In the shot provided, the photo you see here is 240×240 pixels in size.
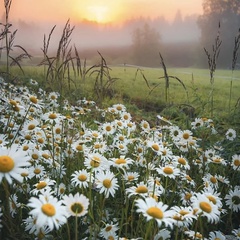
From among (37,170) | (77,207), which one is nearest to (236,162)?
(37,170)

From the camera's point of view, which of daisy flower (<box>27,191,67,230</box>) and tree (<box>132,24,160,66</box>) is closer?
daisy flower (<box>27,191,67,230</box>)

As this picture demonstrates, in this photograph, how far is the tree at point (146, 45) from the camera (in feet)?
38.1

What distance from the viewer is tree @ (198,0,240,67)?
11688 millimetres

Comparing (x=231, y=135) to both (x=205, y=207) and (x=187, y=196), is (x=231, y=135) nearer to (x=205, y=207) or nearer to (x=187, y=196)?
(x=187, y=196)

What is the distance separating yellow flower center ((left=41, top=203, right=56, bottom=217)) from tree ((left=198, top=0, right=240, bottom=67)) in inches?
445

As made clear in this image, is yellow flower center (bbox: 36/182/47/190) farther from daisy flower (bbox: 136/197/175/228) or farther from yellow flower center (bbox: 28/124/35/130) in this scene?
yellow flower center (bbox: 28/124/35/130)

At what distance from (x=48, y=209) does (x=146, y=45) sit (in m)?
11.8

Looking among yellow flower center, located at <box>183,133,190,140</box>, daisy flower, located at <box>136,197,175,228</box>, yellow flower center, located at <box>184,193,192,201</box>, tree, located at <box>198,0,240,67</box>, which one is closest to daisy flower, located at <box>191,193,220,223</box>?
daisy flower, located at <box>136,197,175,228</box>

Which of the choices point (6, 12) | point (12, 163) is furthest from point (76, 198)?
point (6, 12)

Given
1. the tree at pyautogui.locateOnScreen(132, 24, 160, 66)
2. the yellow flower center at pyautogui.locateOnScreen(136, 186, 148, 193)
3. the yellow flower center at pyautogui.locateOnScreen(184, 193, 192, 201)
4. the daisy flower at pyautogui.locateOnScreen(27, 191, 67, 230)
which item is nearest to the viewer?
the daisy flower at pyautogui.locateOnScreen(27, 191, 67, 230)

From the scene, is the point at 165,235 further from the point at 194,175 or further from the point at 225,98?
the point at 225,98

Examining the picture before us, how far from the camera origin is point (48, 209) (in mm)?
680

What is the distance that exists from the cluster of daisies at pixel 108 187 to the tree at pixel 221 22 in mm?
10266

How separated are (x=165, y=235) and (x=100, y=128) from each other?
115 centimetres
